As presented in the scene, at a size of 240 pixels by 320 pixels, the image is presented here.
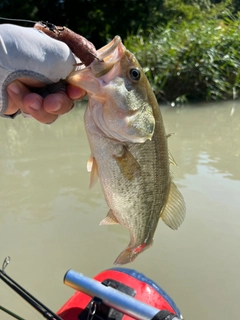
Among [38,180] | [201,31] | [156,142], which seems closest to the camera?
[156,142]

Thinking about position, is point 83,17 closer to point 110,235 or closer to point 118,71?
point 110,235

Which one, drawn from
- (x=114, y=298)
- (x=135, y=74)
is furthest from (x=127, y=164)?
(x=114, y=298)

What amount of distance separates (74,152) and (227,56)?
5427 mm

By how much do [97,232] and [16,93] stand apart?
1.79 meters

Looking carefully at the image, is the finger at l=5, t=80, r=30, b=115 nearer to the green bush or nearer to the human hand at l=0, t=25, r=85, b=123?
the human hand at l=0, t=25, r=85, b=123

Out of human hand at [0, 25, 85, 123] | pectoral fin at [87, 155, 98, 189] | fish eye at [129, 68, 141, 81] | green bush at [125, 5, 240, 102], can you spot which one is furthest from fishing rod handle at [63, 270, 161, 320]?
green bush at [125, 5, 240, 102]

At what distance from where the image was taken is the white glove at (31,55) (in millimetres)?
1502

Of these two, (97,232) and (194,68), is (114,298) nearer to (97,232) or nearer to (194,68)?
(97,232)

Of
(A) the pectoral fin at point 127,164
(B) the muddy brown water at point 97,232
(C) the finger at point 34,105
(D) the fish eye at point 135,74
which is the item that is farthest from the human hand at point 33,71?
(B) the muddy brown water at point 97,232

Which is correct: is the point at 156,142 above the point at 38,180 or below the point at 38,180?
above

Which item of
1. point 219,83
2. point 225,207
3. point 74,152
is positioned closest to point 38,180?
point 74,152

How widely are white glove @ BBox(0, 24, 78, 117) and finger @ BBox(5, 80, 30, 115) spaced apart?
9 centimetres

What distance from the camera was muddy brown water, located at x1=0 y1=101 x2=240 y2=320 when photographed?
2633mm

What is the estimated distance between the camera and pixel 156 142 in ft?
5.42
